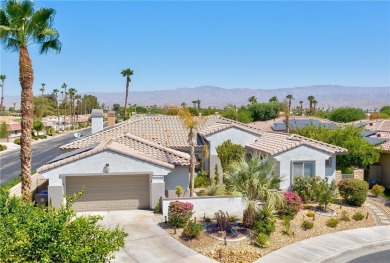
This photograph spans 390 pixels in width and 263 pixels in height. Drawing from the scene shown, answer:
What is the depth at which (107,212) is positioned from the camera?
22.5 metres

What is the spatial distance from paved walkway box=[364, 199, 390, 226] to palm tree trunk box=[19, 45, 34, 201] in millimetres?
17838

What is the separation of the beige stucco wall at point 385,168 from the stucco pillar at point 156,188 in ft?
57.5

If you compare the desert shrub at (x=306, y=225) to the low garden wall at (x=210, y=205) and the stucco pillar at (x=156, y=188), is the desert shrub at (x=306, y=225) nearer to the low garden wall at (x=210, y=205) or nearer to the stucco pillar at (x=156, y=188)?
the low garden wall at (x=210, y=205)

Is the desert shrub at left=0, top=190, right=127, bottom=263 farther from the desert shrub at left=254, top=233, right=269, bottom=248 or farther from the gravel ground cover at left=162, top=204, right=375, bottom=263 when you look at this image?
the desert shrub at left=254, top=233, right=269, bottom=248

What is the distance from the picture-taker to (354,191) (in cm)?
2273

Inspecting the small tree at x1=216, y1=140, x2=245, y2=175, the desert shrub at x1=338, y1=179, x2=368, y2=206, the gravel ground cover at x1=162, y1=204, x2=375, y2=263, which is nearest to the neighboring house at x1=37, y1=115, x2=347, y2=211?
the small tree at x1=216, y1=140, x2=245, y2=175

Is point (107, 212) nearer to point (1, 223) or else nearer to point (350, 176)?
point (1, 223)

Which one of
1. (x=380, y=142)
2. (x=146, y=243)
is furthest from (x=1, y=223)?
(x=380, y=142)

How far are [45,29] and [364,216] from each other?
19.0 metres

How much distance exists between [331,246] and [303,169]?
833 centimetres

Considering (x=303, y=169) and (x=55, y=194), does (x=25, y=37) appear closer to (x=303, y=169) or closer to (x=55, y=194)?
(x=55, y=194)

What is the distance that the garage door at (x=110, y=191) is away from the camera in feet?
74.7

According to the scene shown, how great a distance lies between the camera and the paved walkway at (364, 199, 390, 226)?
68.5 feet

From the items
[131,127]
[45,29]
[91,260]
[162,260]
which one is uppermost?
[45,29]
